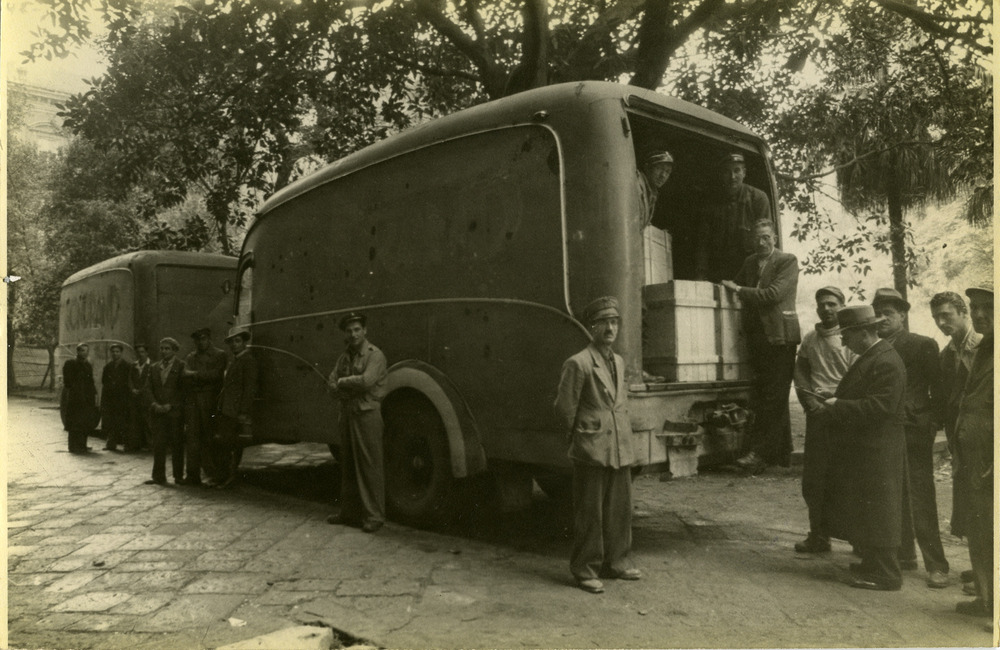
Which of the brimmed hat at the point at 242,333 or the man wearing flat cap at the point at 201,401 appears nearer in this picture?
the man wearing flat cap at the point at 201,401

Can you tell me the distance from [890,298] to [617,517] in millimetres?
2116

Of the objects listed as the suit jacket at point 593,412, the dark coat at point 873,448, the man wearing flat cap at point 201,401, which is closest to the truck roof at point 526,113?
the suit jacket at point 593,412

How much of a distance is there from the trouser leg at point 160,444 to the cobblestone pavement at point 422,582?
1036mm

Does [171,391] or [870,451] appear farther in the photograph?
[171,391]

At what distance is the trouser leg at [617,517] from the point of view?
391cm

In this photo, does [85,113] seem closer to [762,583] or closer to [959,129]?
[762,583]

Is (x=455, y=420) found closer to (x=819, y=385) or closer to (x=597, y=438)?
(x=597, y=438)

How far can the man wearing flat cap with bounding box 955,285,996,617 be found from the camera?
134 inches

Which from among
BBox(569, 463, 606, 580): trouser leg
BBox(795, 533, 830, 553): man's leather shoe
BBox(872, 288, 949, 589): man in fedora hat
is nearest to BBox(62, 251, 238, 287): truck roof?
BBox(569, 463, 606, 580): trouser leg

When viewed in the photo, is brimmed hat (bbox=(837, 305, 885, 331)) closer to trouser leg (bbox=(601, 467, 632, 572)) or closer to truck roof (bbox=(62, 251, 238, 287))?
trouser leg (bbox=(601, 467, 632, 572))

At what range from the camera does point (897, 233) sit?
4.73m

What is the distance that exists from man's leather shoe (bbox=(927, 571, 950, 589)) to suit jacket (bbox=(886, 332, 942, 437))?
76cm

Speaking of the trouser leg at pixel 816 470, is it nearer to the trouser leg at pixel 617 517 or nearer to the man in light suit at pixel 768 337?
the man in light suit at pixel 768 337

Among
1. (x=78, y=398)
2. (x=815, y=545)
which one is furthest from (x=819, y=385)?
(x=78, y=398)
